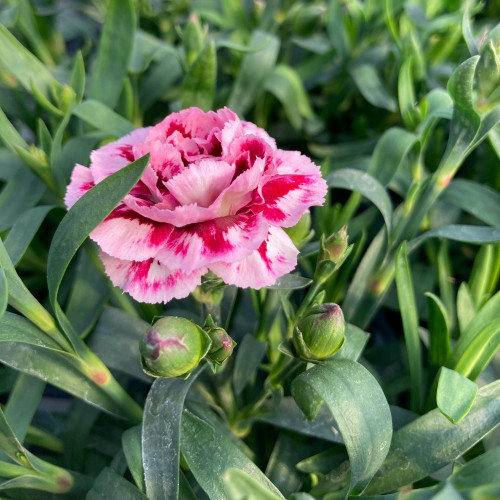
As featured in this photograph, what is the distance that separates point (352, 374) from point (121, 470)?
0.27 metres

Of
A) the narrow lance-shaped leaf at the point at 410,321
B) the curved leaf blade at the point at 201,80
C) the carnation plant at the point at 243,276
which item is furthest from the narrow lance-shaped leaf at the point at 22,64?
the narrow lance-shaped leaf at the point at 410,321

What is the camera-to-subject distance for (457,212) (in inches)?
32.5

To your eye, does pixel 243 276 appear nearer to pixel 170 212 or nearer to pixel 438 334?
pixel 170 212

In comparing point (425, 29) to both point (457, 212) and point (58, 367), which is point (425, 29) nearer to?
point (457, 212)

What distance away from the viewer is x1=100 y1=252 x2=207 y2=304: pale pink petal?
42cm

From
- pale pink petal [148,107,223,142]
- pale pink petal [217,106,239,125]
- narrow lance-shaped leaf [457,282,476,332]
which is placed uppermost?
pale pink petal [217,106,239,125]

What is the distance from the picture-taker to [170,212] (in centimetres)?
40

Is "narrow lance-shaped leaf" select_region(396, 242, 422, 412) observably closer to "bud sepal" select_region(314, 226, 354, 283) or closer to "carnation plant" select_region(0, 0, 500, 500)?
"carnation plant" select_region(0, 0, 500, 500)

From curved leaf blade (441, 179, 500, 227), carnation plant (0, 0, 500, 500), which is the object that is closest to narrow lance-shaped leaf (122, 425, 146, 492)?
carnation plant (0, 0, 500, 500)

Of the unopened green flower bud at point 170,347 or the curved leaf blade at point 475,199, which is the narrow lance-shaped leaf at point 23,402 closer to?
the unopened green flower bud at point 170,347

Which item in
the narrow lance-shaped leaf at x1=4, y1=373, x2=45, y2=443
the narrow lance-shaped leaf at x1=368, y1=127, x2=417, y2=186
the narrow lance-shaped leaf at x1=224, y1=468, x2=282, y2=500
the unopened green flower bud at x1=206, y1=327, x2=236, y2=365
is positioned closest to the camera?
the narrow lance-shaped leaf at x1=224, y1=468, x2=282, y2=500

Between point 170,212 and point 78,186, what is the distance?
127 mm

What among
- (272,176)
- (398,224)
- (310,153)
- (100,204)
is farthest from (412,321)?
(310,153)

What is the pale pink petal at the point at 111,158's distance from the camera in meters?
0.47
